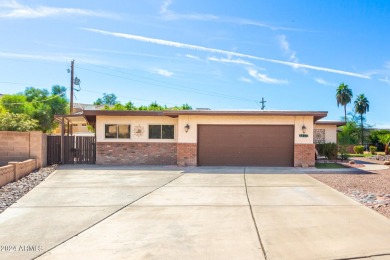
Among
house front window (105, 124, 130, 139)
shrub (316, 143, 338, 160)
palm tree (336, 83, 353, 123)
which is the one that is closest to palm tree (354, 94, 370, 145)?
palm tree (336, 83, 353, 123)

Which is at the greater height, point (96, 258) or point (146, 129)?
point (146, 129)

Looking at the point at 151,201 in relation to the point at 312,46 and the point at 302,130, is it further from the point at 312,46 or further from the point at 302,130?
the point at 312,46

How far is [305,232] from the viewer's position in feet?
18.8

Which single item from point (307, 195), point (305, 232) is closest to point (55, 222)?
point (305, 232)

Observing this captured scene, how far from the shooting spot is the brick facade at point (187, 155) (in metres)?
18.2

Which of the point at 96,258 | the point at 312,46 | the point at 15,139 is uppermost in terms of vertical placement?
the point at 312,46

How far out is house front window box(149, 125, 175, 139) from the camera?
18812mm

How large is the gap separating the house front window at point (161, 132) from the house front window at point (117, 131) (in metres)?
1.34

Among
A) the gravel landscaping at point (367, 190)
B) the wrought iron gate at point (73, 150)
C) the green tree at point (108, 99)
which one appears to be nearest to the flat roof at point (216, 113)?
the wrought iron gate at point (73, 150)

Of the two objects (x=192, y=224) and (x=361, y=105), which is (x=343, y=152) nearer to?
(x=192, y=224)

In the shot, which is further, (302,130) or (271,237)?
(302,130)

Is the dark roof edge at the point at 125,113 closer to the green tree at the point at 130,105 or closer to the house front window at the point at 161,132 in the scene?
the house front window at the point at 161,132

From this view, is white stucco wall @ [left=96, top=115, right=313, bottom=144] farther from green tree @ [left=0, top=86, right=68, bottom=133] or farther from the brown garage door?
green tree @ [left=0, top=86, right=68, bottom=133]

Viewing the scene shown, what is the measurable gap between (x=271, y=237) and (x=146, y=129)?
46.0 feet
